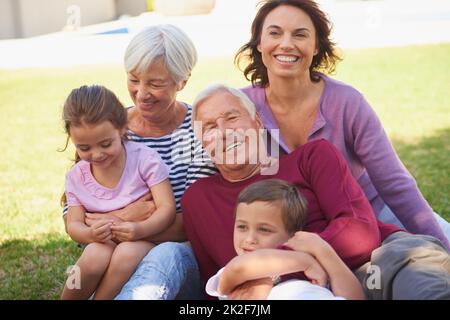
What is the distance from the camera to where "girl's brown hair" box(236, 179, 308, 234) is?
8.44 ft

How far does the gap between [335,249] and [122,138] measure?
1.09 m

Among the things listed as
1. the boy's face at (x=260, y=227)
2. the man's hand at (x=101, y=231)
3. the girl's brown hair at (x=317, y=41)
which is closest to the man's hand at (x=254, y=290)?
the boy's face at (x=260, y=227)

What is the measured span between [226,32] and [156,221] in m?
16.5

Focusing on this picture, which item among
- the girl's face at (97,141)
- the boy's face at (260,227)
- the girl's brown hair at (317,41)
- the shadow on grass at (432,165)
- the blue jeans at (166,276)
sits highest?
the girl's brown hair at (317,41)

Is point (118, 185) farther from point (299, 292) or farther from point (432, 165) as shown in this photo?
point (432, 165)

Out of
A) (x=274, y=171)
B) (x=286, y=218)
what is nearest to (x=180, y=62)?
(x=274, y=171)

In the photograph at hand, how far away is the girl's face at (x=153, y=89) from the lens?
3.15 m

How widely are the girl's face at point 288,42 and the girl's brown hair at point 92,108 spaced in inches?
29.8

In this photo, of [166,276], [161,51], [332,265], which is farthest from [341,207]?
[161,51]

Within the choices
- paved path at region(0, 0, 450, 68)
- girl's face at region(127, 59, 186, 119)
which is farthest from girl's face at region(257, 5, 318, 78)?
paved path at region(0, 0, 450, 68)

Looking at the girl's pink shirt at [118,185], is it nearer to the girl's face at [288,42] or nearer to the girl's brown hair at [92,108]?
the girl's brown hair at [92,108]

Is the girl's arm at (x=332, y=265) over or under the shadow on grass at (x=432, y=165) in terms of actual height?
over

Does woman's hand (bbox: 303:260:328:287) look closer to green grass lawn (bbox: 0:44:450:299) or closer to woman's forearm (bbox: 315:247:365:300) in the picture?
woman's forearm (bbox: 315:247:365:300)

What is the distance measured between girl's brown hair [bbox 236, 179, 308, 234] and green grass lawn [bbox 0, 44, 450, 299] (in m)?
1.97
